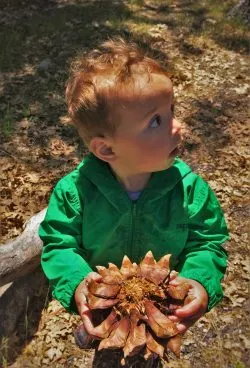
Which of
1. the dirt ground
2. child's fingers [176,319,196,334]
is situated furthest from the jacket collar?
the dirt ground

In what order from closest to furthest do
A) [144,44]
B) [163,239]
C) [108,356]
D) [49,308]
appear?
[163,239]
[108,356]
[49,308]
[144,44]

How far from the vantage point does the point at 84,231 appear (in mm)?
3195

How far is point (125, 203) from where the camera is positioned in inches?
121

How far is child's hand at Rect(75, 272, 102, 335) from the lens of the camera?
9.07ft

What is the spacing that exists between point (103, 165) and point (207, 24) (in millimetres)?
7436

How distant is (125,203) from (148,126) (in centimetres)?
59

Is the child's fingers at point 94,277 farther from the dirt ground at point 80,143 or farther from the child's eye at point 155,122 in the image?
the dirt ground at point 80,143

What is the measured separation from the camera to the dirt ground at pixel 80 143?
453 cm

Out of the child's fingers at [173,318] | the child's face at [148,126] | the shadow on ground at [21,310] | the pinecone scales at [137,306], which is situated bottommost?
the shadow on ground at [21,310]

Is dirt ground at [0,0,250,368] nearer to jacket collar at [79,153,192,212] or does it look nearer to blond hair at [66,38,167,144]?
jacket collar at [79,153,192,212]

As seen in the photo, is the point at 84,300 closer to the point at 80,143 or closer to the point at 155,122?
the point at 155,122

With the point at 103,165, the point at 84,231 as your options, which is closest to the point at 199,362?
the point at 84,231

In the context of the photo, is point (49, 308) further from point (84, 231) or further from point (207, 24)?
point (207, 24)

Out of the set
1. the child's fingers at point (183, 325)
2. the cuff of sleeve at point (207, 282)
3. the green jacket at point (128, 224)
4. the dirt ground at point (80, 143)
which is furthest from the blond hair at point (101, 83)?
the dirt ground at point (80, 143)
